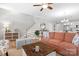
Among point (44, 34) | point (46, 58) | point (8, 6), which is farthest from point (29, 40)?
point (8, 6)

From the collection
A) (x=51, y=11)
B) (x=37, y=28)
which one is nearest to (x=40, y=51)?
(x=37, y=28)

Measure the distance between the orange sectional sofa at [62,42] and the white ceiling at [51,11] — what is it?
262 mm

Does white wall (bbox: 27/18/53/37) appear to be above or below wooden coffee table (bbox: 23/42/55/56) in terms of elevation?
above

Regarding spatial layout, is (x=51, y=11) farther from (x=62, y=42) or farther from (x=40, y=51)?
(x=40, y=51)

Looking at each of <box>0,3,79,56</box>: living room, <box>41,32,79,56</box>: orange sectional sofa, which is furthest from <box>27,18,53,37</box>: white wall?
<box>41,32,79,56</box>: orange sectional sofa

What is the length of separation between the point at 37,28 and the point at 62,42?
459mm

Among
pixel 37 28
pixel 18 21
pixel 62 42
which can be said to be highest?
pixel 18 21

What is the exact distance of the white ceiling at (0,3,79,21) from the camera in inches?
66.4

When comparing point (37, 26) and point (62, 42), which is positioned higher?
point (37, 26)

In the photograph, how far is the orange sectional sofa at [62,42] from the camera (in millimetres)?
1675

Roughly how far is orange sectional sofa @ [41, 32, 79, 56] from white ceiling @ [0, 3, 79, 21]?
26 centimetres

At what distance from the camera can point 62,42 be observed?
1.73m

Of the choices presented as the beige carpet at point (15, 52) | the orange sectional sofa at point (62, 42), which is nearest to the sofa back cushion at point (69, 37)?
the orange sectional sofa at point (62, 42)

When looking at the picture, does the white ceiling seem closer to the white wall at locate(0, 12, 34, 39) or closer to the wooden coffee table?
the white wall at locate(0, 12, 34, 39)
